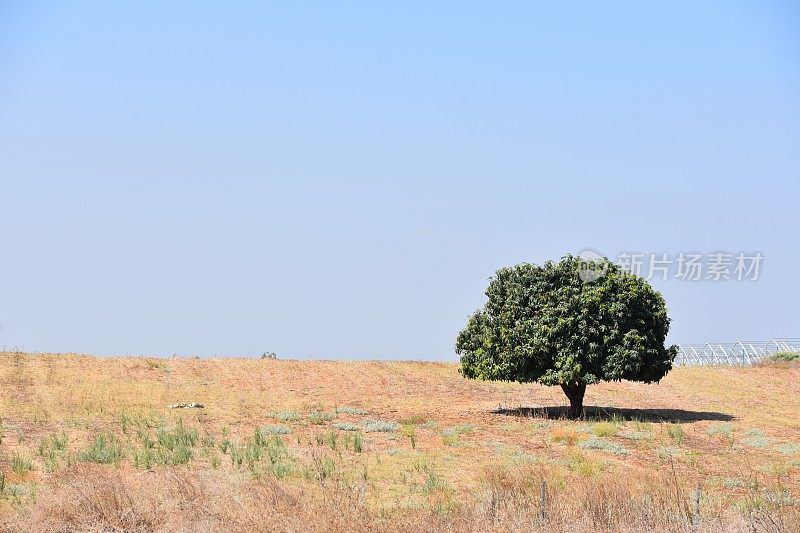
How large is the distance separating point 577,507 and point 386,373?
45.1 meters

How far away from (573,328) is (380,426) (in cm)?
982

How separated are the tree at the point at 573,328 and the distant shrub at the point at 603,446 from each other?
16.8 feet

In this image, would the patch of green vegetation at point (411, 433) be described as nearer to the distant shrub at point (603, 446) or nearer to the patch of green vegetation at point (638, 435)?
the distant shrub at point (603, 446)

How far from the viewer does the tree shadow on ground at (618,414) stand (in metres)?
44.9

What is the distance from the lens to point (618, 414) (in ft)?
151

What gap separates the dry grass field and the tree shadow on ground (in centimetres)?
20

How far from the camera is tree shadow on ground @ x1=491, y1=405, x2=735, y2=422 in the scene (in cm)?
4491

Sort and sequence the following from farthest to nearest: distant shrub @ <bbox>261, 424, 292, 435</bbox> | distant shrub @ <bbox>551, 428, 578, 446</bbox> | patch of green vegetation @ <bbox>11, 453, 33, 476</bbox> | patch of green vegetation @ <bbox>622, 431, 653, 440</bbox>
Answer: distant shrub @ <bbox>261, 424, 292, 435</bbox>, patch of green vegetation @ <bbox>622, 431, 653, 440</bbox>, distant shrub @ <bbox>551, 428, 578, 446</bbox>, patch of green vegetation @ <bbox>11, 453, 33, 476</bbox>

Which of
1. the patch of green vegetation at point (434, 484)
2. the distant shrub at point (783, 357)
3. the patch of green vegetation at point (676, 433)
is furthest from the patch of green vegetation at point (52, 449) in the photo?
the distant shrub at point (783, 357)

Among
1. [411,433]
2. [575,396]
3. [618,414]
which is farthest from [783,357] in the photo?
[411,433]

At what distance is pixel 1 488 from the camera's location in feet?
80.2

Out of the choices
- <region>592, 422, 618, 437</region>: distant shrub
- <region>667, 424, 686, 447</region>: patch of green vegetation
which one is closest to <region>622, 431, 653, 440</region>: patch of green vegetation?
<region>592, 422, 618, 437</region>: distant shrub

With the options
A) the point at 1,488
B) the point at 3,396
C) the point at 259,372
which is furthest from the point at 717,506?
the point at 259,372

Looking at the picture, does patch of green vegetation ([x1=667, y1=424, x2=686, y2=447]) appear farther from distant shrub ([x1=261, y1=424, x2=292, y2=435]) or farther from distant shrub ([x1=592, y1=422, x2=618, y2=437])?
distant shrub ([x1=261, y1=424, x2=292, y2=435])
